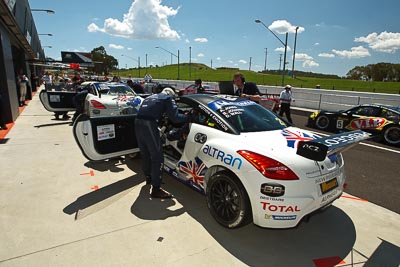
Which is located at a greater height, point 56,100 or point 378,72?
point 378,72

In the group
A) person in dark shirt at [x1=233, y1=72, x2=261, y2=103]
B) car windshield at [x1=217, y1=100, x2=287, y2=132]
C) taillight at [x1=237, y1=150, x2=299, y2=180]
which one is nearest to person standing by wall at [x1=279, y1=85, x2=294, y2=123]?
person in dark shirt at [x1=233, y1=72, x2=261, y2=103]

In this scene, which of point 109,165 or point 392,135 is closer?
point 109,165

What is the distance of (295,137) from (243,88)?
3.33 metres

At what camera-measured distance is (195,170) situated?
3.57 m

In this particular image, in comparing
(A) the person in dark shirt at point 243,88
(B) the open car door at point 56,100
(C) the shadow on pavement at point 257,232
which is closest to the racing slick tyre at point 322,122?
(A) the person in dark shirt at point 243,88

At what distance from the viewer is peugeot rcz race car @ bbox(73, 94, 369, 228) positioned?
2676 millimetres

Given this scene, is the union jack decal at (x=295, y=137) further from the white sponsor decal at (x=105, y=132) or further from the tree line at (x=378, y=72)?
the tree line at (x=378, y=72)

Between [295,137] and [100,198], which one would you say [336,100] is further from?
[100,198]

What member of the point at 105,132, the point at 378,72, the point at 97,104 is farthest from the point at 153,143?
the point at 378,72

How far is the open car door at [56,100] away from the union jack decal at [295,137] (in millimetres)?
9872

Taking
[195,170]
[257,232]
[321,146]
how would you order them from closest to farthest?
1. [321,146]
2. [257,232]
3. [195,170]

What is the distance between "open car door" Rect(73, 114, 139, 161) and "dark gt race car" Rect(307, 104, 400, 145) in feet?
23.9

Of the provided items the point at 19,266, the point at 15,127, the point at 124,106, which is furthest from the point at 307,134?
the point at 15,127

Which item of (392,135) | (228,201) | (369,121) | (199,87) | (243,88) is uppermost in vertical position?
(243,88)
